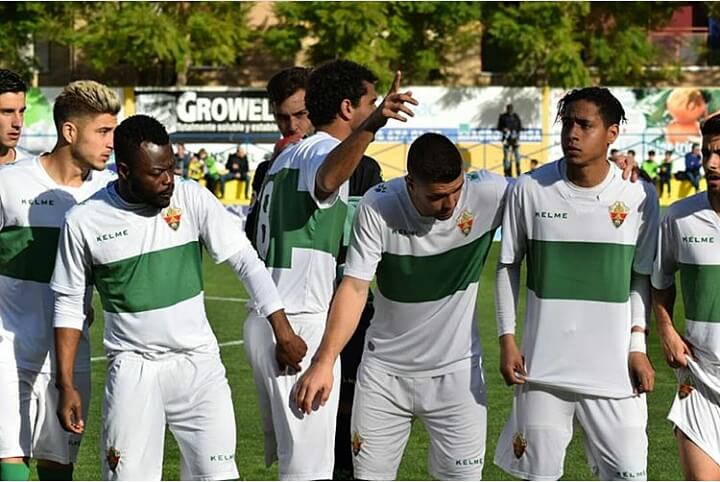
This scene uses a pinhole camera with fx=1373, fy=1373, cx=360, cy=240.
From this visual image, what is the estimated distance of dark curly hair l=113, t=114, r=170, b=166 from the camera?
5906mm

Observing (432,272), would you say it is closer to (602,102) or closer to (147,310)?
(602,102)

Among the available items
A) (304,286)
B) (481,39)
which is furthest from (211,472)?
(481,39)

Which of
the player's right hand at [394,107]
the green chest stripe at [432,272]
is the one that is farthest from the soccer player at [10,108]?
the player's right hand at [394,107]

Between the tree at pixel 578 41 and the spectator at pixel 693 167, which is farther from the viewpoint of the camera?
the tree at pixel 578 41

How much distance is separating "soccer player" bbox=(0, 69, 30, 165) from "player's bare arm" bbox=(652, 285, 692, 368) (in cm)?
330

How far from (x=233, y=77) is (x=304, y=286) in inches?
1703

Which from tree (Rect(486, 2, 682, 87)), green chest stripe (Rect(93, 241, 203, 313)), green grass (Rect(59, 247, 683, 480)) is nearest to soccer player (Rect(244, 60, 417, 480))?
green chest stripe (Rect(93, 241, 203, 313))

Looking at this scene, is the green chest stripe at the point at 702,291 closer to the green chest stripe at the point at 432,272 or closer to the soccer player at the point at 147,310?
the green chest stripe at the point at 432,272

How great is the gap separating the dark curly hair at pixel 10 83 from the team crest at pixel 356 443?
252 cm

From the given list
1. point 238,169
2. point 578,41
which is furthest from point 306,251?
point 578,41

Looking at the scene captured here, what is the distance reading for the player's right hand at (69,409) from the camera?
5926 millimetres

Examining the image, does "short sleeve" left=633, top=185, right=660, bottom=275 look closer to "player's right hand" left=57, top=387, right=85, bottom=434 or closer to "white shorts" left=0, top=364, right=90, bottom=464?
"player's right hand" left=57, top=387, right=85, bottom=434

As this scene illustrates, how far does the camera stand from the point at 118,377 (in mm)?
5957

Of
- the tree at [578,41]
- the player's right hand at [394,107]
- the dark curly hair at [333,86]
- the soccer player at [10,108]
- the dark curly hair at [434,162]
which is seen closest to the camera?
the player's right hand at [394,107]
